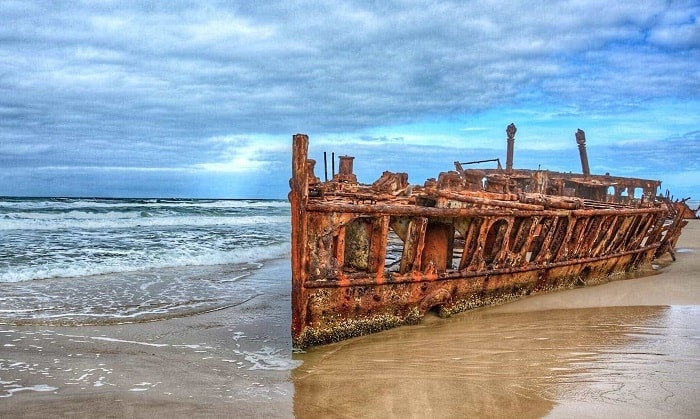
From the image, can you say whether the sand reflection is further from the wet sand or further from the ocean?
the ocean

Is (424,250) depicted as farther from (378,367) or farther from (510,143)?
(510,143)

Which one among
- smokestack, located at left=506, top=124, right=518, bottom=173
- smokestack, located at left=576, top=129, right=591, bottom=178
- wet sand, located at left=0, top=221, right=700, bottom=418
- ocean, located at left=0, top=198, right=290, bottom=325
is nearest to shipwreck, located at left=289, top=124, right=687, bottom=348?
wet sand, located at left=0, top=221, right=700, bottom=418

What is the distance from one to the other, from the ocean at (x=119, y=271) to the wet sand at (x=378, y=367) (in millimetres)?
965

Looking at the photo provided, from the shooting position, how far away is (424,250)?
7957mm

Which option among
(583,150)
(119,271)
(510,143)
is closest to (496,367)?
(119,271)

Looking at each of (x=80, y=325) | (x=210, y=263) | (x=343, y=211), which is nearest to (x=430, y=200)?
(x=343, y=211)

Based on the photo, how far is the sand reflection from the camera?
4582mm

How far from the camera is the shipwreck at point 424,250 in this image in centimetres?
620

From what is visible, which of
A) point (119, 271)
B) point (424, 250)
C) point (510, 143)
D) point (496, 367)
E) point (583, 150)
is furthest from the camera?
point (583, 150)

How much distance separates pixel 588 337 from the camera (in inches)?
265

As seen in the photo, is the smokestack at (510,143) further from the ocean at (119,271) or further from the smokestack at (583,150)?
the ocean at (119,271)

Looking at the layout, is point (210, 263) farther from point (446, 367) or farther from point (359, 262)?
point (446, 367)

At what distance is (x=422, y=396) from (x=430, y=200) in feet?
16.0

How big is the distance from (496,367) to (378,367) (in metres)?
1.23
